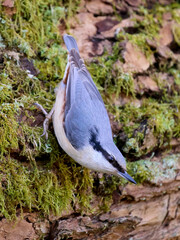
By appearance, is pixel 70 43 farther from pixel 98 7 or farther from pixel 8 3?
pixel 98 7

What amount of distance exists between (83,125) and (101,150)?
0.30 m

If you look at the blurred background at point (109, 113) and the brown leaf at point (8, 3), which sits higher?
the brown leaf at point (8, 3)

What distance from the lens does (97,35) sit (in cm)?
429

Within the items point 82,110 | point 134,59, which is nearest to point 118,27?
point 134,59

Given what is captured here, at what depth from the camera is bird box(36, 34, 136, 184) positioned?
300cm

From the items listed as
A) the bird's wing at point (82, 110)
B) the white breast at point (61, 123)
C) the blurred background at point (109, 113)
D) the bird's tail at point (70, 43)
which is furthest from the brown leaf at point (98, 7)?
the white breast at point (61, 123)

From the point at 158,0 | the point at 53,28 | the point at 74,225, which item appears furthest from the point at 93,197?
the point at 158,0

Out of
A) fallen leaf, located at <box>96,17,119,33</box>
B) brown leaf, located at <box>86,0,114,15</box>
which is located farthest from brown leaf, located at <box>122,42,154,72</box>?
brown leaf, located at <box>86,0,114,15</box>

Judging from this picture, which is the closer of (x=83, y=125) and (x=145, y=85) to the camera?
(x=83, y=125)

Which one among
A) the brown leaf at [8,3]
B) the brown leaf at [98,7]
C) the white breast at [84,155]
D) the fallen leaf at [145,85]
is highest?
the brown leaf at [8,3]

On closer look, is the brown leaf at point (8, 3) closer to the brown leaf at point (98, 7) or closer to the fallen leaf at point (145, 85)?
the brown leaf at point (98, 7)

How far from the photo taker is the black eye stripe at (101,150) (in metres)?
2.96

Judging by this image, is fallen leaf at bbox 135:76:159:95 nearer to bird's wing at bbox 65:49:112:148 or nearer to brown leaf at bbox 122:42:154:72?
brown leaf at bbox 122:42:154:72

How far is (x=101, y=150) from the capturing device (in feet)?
9.95
